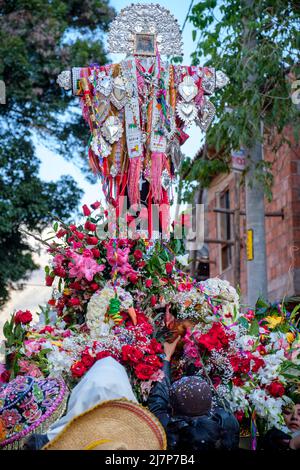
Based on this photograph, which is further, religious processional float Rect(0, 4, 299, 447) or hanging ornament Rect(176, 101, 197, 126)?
hanging ornament Rect(176, 101, 197, 126)

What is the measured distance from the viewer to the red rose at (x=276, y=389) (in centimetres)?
485

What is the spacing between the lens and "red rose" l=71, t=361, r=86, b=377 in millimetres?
4617

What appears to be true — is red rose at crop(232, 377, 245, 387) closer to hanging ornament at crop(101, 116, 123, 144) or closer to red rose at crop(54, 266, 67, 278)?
red rose at crop(54, 266, 67, 278)

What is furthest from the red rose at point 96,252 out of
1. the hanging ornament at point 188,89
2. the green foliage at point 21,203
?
the green foliage at point 21,203

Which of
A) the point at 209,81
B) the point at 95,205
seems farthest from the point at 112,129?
the point at 95,205

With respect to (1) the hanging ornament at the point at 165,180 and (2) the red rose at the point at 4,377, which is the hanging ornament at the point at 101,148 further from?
(2) the red rose at the point at 4,377

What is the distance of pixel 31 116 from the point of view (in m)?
16.3

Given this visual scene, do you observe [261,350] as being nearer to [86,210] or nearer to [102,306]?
[102,306]

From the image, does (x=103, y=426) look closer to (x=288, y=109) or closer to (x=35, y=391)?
(x=35, y=391)

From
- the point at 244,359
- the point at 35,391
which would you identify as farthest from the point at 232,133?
the point at 35,391

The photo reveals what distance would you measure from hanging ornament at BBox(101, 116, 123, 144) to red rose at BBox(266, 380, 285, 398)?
2.63 metres

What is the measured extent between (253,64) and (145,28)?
12.5 ft

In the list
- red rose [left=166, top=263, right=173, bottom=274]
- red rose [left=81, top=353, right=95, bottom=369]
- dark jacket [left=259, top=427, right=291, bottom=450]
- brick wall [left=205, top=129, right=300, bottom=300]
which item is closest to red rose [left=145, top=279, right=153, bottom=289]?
red rose [left=166, top=263, right=173, bottom=274]
